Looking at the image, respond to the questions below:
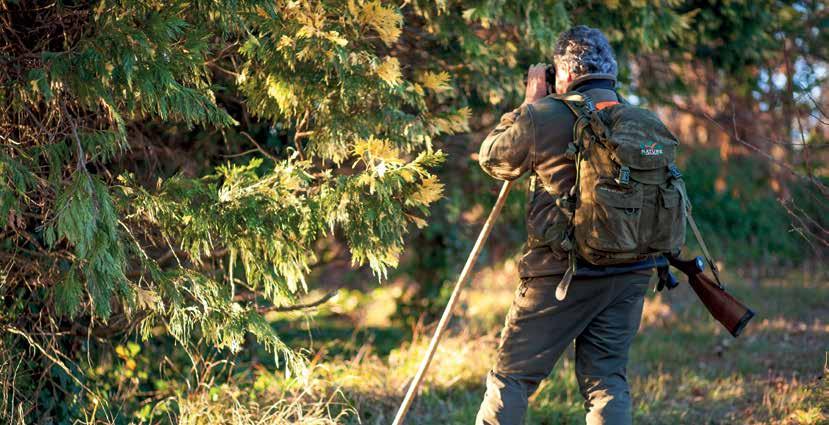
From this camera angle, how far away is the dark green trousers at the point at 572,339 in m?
3.31

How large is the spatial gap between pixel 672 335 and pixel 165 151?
4966 millimetres

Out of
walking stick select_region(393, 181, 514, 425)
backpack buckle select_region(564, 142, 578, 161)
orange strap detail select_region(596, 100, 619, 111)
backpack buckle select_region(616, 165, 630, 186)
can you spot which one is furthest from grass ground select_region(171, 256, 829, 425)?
orange strap detail select_region(596, 100, 619, 111)

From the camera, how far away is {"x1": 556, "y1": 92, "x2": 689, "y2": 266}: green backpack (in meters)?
3.06

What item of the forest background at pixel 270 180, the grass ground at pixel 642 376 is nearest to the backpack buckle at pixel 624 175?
the forest background at pixel 270 180

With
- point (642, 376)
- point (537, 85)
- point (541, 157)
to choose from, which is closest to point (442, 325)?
point (541, 157)

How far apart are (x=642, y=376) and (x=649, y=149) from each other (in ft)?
10.8

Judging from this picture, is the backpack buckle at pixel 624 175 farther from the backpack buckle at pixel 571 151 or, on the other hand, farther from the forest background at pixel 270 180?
the forest background at pixel 270 180

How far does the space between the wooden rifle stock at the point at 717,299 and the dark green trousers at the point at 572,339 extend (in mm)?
263

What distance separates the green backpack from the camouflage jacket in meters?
0.07

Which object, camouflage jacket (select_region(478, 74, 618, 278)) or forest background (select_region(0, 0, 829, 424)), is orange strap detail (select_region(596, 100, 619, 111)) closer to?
camouflage jacket (select_region(478, 74, 618, 278))

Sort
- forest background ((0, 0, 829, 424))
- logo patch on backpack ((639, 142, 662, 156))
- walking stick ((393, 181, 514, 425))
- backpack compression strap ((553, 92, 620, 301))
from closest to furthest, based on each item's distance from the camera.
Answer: logo patch on backpack ((639, 142, 662, 156))
backpack compression strap ((553, 92, 620, 301))
forest background ((0, 0, 829, 424))
walking stick ((393, 181, 514, 425))

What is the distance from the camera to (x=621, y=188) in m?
3.08

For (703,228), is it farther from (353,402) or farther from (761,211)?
(353,402)

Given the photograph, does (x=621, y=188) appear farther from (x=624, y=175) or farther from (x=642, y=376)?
(x=642, y=376)
